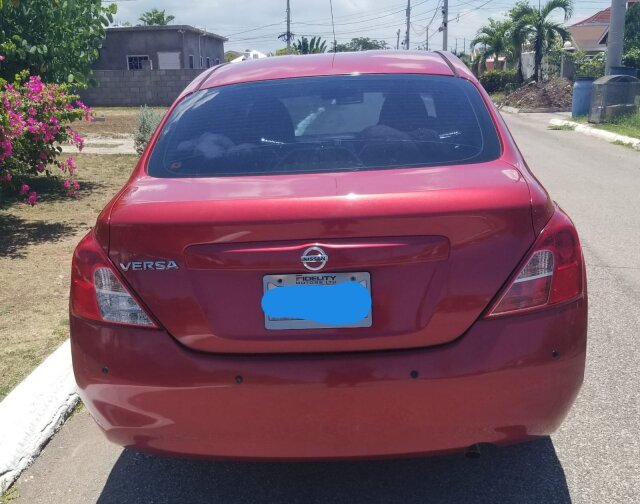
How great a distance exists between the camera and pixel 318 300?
7.79ft

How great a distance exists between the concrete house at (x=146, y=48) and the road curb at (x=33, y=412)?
39.3m

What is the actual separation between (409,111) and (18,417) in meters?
2.27

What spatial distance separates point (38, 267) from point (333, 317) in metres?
4.57

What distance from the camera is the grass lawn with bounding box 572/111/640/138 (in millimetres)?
18159

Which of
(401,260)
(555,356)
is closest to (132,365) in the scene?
(401,260)

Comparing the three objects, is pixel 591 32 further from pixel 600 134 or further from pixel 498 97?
pixel 600 134

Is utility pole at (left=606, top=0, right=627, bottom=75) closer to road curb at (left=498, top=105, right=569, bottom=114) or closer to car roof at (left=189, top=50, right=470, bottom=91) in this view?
road curb at (left=498, top=105, right=569, bottom=114)

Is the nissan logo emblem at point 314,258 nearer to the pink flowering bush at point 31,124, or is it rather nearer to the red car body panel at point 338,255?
the red car body panel at point 338,255

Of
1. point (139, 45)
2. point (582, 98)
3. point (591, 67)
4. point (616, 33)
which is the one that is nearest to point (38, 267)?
point (616, 33)

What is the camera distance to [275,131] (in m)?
3.15

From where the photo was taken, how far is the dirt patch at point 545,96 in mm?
32562

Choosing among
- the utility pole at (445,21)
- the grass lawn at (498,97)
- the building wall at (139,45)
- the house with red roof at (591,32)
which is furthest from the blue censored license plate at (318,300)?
the house with red roof at (591,32)

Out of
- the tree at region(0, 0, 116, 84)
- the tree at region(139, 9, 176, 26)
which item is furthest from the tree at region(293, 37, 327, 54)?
the tree at region(0, 0, 116, 84)

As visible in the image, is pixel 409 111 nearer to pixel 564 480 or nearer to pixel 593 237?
pixel 564 480
